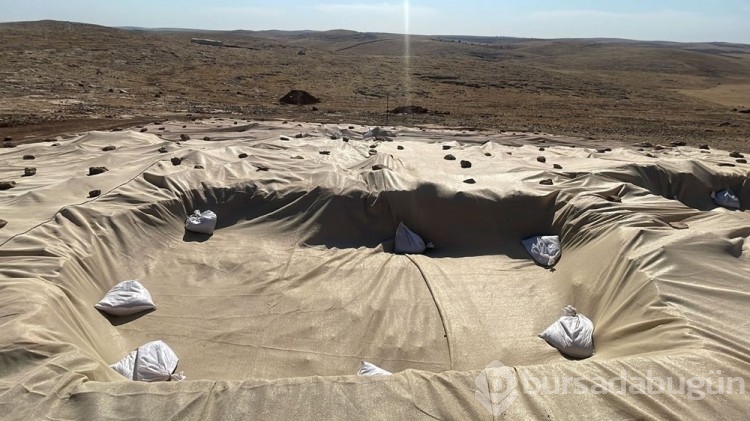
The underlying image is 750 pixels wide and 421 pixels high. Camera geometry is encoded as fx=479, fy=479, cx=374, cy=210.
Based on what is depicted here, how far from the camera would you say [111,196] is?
184 inches

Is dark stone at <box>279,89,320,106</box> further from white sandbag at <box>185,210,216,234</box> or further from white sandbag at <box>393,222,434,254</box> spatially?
white sandbag at <box>393,222,434,254</box>

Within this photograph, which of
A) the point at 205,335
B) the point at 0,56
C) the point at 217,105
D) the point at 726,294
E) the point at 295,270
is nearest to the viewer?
the point at 726,294

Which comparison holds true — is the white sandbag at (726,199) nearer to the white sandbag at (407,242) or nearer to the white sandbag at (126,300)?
the white sandbag at (407,242)

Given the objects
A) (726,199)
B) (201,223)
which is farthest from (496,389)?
(726,199)

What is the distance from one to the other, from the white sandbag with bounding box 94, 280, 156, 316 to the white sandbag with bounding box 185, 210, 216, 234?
1.13m

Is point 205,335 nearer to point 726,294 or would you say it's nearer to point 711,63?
point 726,294

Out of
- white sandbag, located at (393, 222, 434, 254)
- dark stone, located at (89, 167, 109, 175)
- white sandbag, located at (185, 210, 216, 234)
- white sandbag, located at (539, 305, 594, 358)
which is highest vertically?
dark stone, located at (89, 167, 109, 175)

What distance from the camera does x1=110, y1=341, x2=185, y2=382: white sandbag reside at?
2.89 m

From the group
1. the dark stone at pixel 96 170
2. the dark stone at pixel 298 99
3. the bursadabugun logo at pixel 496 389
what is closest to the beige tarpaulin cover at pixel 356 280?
the bursadabugun logo at pixel 496 389

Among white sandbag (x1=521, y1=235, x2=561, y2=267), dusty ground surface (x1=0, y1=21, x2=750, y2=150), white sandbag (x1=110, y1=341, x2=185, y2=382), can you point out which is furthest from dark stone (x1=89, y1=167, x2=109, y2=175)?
white sandbag (x1=521, y1=235, x2=561, y2=267)

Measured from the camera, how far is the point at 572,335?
343cm

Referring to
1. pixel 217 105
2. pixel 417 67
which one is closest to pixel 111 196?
pixel 217 105

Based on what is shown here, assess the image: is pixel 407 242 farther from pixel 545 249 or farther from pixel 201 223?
pixel 201 223

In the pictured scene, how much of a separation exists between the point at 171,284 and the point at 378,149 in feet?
12.6
